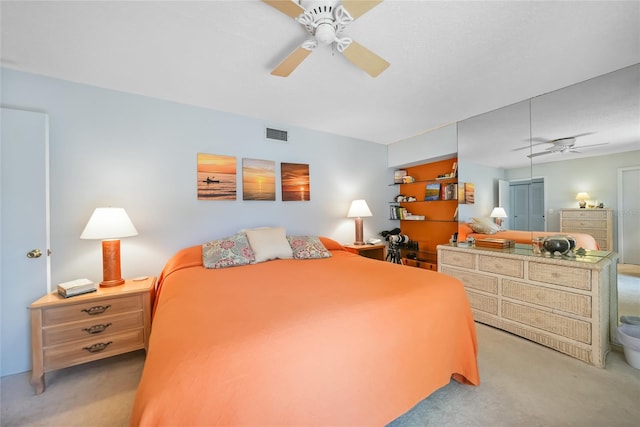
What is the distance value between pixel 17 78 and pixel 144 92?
34.3 inches

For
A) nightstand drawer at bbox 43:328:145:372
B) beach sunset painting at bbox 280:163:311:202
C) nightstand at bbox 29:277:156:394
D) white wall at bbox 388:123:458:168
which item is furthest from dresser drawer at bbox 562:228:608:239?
nightstand drawer at bbox 43:328:145:372

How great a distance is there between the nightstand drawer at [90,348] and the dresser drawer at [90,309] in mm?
174

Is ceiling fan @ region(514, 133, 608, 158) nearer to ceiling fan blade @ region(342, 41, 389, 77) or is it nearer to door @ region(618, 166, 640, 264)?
door @ region(618, 166, 640, 264)

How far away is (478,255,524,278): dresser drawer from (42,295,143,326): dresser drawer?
3.33m

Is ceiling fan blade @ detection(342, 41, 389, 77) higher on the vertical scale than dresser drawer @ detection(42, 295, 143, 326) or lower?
higher

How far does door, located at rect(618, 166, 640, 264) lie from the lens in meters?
1.99

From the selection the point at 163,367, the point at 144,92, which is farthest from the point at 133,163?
the point at 163,367

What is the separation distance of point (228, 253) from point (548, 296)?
2979 mm

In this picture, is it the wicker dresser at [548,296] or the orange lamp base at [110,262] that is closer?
the wicker dresser at [548,296]

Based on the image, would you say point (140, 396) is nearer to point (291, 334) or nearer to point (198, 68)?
point (291, 334)

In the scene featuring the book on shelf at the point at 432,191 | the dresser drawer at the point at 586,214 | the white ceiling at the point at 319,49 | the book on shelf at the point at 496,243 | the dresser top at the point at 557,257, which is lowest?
the dresser top at the point at 557,257

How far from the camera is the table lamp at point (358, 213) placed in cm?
360

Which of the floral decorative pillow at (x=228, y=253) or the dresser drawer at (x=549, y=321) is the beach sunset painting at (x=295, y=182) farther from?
the dresser drawer at (x=549, y=321)

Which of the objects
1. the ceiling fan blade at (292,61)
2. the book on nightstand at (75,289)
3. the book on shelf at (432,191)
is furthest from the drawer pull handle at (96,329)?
the book on shelf at (432,191)
